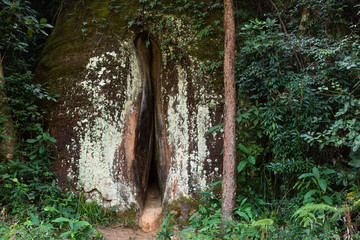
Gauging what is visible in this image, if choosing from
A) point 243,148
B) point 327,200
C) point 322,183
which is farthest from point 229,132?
point 327,200

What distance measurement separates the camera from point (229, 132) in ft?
14.3

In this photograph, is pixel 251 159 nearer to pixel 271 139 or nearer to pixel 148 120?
pixel 271 139

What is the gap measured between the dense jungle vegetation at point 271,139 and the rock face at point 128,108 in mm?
333

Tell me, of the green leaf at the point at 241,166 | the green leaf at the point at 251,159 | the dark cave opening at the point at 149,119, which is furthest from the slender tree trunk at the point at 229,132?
the dark cave opening at the point at 149,119

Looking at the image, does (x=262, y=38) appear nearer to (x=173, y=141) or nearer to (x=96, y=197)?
(x=173, y=141)

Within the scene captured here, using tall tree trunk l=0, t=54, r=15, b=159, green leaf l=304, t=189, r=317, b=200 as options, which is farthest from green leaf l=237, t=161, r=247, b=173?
tall tree trunk l=0, t=54, r=15, b=159

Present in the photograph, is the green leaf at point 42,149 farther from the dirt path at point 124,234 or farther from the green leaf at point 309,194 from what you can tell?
the green leaf at point 309,194

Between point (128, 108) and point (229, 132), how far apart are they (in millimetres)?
2412

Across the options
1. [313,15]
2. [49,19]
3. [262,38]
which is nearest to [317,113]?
[262,38]

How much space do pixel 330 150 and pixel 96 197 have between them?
165 inches

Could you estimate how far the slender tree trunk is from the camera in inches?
166

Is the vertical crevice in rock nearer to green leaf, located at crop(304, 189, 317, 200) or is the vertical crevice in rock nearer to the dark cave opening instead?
the dark cave opening

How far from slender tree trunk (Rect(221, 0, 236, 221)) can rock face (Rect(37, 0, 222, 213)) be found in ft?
3.41

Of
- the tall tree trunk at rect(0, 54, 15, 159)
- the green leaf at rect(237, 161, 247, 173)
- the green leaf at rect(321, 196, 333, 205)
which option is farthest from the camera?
the tall tree trunk at rect(0, 54, 15, 159)
